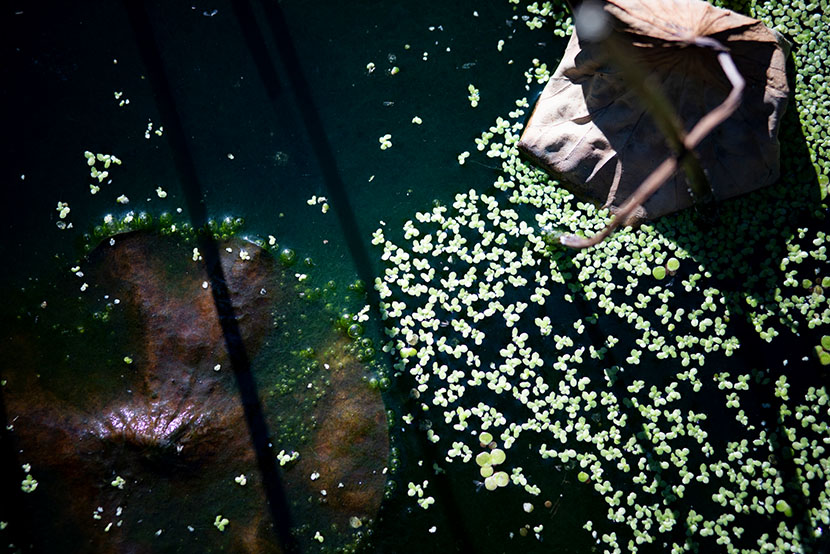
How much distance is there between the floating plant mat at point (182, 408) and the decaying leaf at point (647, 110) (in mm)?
1402

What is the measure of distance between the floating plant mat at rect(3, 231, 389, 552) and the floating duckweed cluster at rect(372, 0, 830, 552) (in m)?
0.35

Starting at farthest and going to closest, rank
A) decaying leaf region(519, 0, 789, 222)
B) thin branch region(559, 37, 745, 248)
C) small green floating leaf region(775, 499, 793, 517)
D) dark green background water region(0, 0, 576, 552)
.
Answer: dark green background water region(0, 0, 576, 552) → small green floating leaf region(775, 499, 793, 517) → decaying leaf region(519, 0, 789, 222) → thin branch region(559, 37, 745, 248)

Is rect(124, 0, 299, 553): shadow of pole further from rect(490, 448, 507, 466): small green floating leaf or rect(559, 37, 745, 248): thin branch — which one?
rect(559, 37, 745, 248): thin branch

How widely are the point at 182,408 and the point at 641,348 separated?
2.26m

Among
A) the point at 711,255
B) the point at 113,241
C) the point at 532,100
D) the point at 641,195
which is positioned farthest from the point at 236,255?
the point at 711,255

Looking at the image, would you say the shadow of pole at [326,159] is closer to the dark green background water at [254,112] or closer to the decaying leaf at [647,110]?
the dark green background water at [254,112]

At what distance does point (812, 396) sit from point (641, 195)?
5.91 feet

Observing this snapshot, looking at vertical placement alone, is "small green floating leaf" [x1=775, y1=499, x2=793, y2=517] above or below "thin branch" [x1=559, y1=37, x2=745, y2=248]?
below

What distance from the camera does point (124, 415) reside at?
2975 mm

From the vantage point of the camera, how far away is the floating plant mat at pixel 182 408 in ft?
9.60

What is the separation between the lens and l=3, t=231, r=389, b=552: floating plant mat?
293 centimetres

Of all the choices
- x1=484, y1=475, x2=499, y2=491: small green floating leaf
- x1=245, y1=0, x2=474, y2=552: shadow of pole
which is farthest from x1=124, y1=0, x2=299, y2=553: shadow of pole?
x1=484, y1=475, x2=499, y2=491: small green floating leaf

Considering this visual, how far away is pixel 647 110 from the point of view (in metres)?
2.87

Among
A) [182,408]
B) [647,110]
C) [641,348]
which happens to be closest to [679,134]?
[647,110]
